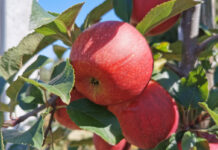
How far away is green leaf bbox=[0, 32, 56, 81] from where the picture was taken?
585mm

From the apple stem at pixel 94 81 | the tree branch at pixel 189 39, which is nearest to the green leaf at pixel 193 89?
the tree branch at pixel 189 39

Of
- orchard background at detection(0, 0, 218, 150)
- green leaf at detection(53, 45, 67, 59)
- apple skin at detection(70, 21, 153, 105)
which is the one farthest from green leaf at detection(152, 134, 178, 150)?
green leaf at detection(53, 45, 67, 59)

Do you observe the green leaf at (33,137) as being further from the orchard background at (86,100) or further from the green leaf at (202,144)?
the green leaf at (202,144)

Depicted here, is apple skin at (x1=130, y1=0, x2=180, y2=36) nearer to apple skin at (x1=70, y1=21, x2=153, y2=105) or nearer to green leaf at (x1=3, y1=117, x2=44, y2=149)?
apple skin at (x1=70, y1=21, x2=153, y2=105)

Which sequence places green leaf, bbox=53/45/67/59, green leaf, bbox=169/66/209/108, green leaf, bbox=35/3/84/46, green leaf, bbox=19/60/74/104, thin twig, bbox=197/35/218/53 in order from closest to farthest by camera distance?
1. green leaf, bbox=19/60/74/104
2. green leaf, bbox=35/3/84/46
3. green leaf, bbox=169/66/209/108
4. thin twig, bbox=197/35/218/53
5. green leaf, bbox=53/45/67/59

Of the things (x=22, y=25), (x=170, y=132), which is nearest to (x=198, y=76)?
(x=170, y=132)

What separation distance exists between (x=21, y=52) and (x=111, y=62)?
24 centimetres

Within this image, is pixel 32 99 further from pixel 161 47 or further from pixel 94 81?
pixel 161 47

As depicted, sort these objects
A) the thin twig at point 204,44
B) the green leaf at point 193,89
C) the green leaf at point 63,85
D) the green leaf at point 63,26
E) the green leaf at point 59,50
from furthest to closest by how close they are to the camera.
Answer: the green leaf at point 59,50
the thin twig at point 204,44
the green leaf at point 193,89
the green leaf at point 63,26
the green leaf at point 63,85

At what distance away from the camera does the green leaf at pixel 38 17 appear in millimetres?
429

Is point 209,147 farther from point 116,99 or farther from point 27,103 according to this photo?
point 27,103

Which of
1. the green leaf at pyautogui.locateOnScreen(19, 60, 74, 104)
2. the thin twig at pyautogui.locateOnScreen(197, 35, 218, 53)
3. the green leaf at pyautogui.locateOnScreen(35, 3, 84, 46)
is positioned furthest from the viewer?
the thin twig at pyautogui.locateOnScreen(197, 35, 218, 53)

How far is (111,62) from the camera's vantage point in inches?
17.9

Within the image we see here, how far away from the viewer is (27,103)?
67 cm
